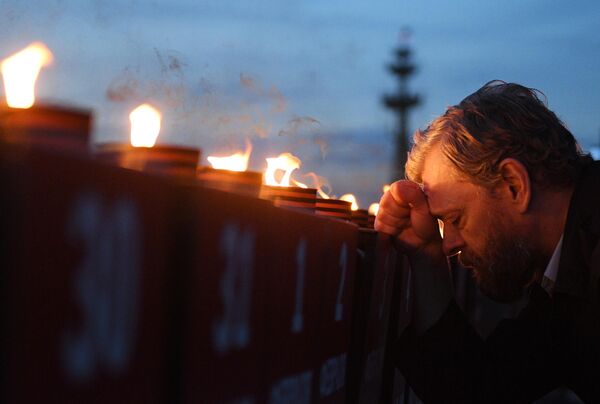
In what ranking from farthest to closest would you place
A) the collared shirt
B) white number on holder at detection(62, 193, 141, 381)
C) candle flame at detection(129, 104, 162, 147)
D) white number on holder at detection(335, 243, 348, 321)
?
1. the collared shirt
2. white number on holder at detection(335, 243, 348, 321)
3. candle flame at detection(129, 104, 162, 147)
4. white number on holder at detection(62, 193, 141, 381)

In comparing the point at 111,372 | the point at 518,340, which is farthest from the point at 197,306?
the point at 518,340

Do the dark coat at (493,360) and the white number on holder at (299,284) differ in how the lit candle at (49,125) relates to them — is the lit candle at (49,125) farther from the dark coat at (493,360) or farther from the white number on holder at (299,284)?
the dark coat at (493,360)

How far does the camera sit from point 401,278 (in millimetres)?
4625

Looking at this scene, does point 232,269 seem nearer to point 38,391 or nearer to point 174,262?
point 174,262

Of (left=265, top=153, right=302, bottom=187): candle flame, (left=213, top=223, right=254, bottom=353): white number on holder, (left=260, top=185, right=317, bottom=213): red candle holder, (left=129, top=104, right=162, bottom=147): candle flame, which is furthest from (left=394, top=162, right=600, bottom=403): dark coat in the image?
(left=213, top=223, right=254, bottom=353): white number on holder

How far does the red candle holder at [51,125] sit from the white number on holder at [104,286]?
0.14m

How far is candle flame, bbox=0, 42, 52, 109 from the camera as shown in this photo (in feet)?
8.21

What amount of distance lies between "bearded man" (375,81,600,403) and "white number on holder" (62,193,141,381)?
214 centimetres

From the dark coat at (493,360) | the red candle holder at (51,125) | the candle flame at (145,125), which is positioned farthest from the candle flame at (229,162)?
the red candle holder at (51,125)

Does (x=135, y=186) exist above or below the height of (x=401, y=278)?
above

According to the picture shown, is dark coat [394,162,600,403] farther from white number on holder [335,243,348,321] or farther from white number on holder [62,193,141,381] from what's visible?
white number on holder [62,193,141,381]

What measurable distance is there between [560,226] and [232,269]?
1915 millimetres

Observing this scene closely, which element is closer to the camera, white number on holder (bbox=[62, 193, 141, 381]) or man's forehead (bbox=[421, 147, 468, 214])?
white number on holder (bbox=[62, 193, 141, 381])

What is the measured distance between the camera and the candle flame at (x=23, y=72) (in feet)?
8.21
